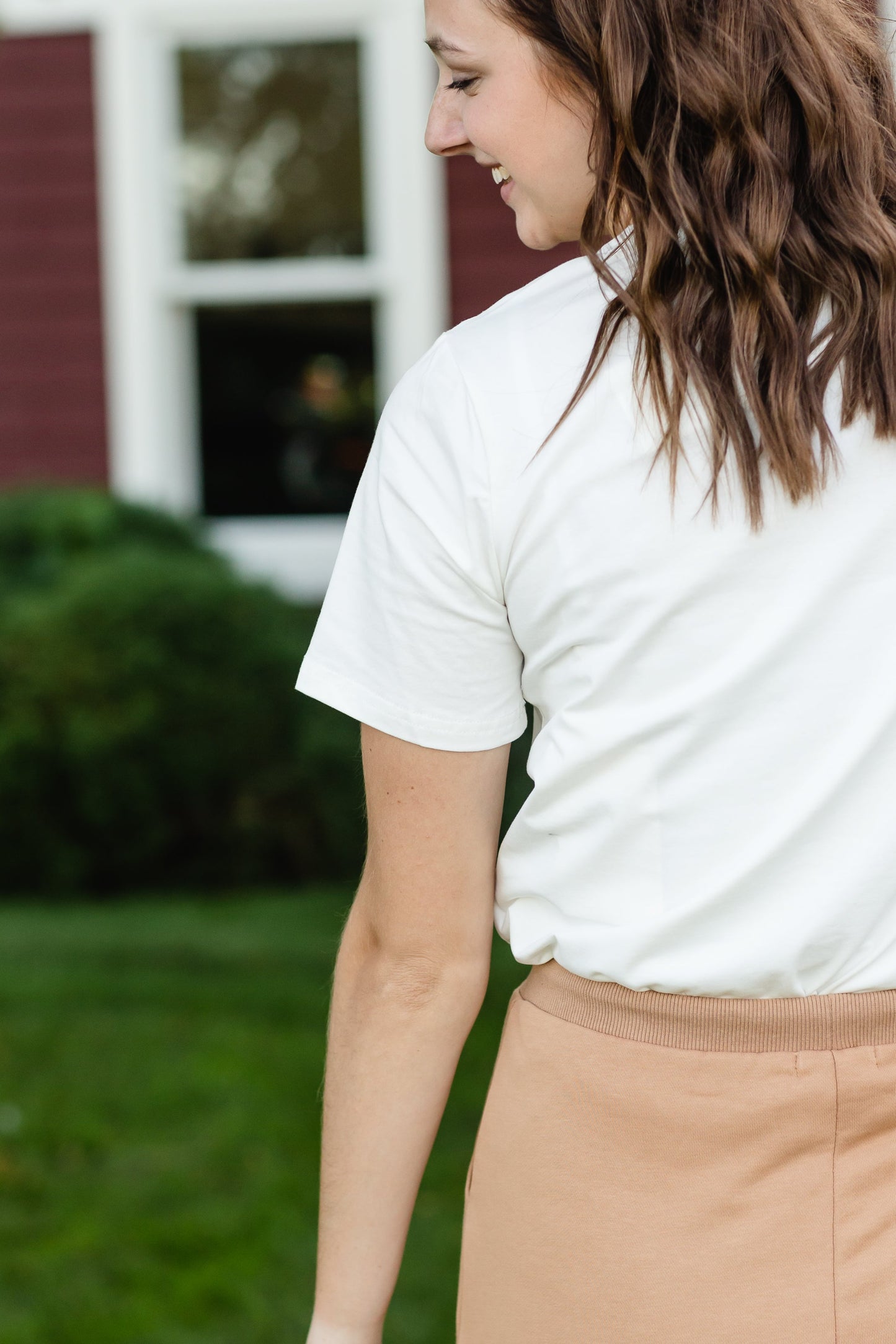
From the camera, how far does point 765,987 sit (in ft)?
3.60

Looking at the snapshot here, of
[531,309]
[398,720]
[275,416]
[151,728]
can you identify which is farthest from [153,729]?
[531,309]

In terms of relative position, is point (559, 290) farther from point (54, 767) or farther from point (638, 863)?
point (54, 767)

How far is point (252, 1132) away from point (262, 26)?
154 inches

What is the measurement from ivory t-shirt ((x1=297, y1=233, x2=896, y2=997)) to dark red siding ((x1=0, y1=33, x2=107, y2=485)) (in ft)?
16.1

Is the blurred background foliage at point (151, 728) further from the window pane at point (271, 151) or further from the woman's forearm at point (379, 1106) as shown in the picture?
the woman's forearm at point (379, 1106)

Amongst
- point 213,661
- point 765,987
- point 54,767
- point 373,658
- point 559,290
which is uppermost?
point 559,290

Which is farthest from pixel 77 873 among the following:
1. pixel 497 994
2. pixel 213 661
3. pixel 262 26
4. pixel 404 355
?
pixel 262 26

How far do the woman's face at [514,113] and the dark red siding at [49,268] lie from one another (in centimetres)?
481

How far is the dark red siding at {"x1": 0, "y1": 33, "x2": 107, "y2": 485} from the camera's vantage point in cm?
560

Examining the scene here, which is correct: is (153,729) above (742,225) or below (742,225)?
below

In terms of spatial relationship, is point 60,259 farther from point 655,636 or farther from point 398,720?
point 655,636

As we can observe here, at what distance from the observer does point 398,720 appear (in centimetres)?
115

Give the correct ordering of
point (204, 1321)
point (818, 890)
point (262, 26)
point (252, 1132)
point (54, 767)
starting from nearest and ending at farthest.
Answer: point (818, 890) < point (204, 1321) < point (252, 1132) < point (54, 767) < point (262, 26)

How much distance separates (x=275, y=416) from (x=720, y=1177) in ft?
16.9
